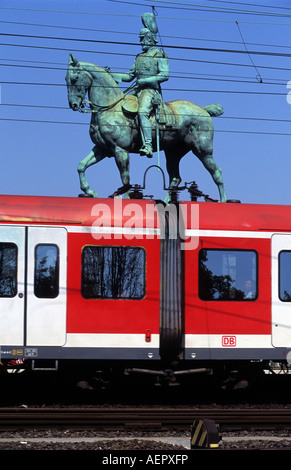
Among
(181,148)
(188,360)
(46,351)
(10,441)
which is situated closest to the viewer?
(10,441)

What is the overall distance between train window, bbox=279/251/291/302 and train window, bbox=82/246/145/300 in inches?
99.8

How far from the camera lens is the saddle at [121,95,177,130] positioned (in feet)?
72.0

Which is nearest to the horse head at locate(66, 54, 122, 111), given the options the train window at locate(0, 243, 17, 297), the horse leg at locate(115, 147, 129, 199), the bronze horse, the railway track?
the bronze horse

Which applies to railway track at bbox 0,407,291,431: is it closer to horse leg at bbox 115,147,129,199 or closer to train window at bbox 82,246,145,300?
train window at bbox 82,246,145,300

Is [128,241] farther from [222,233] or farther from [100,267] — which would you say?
[222,233]

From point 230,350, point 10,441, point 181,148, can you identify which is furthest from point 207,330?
point 181,148

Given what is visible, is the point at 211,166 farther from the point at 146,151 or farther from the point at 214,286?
the point at 214,286

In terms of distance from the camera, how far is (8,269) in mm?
13508

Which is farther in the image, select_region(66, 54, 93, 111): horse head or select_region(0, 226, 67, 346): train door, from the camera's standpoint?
select_region(66, 54, 93, 111): horse head

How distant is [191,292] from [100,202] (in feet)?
7.46

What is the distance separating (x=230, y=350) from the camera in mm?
14055

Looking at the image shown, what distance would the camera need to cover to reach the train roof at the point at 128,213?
45.1 feet

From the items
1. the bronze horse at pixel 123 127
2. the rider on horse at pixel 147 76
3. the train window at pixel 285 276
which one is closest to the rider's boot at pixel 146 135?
the rider on horse at pixel 147 76

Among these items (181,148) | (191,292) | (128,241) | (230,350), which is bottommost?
(230,350)
